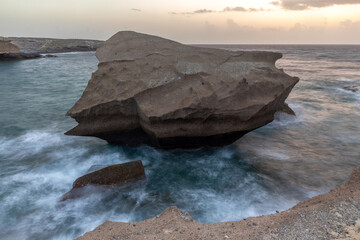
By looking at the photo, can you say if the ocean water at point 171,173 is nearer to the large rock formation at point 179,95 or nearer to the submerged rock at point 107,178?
the submerged rock at point 107,178

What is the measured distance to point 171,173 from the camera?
7.47 m

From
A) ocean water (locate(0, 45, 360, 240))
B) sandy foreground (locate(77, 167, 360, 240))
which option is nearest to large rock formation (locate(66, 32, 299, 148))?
ocean water (locate(0, 45, 360, 240))

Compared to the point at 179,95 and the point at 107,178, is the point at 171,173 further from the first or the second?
the point at 179,95

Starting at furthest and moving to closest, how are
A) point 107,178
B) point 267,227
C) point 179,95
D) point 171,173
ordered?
point 171,173 → point 179,95 → point 107,178 → point 267,227

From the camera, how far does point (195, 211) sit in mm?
5762

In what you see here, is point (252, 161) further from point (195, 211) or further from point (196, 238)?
point (196, 238)

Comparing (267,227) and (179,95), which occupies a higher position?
(179,95)

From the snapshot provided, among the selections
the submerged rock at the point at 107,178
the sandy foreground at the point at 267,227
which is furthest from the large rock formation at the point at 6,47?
the sandy foreground at the point at 267,227

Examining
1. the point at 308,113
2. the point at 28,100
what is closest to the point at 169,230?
the point at 308,113

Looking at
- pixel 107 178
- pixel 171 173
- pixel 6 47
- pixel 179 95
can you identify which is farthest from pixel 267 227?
pixel 6 47

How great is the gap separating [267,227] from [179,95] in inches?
154

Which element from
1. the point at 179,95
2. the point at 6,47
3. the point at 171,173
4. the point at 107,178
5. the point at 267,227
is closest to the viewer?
the point at 267,227

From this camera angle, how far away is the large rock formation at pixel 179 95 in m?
6.92

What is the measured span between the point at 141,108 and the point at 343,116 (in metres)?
11.4
